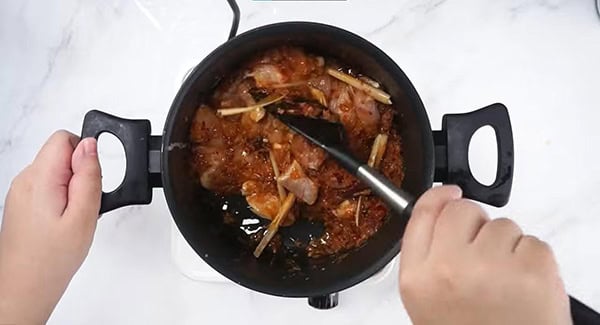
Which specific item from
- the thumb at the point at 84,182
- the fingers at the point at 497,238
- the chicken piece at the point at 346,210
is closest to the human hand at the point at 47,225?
the thumb at the point at 84,182

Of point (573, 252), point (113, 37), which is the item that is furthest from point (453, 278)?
point (113, 37)

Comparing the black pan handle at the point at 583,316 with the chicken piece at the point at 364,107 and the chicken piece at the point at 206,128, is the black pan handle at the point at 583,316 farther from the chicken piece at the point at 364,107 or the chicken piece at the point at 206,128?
the chicken piece at the point at 206,128

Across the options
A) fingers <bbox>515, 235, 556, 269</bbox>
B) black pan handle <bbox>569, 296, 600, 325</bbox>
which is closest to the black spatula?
fingers <bbox>515, 235, 556, 269</bbox>

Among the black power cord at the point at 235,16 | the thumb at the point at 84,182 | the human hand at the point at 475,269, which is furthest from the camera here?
the black power cord at the point at 235,16

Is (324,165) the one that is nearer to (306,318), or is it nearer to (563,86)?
(306,318)

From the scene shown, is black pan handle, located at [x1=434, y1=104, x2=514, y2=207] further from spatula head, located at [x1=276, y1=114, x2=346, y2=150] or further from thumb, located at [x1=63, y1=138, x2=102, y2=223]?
thumb, located at [x1=63, y1=138, x2=102, y2=223]
